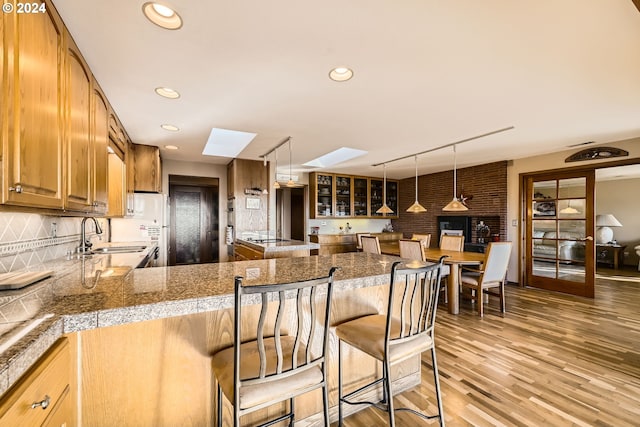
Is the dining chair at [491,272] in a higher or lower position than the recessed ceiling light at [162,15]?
lower

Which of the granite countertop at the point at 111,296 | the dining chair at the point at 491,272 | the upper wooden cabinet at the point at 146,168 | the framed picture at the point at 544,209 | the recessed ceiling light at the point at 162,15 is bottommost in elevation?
the dining chair at the point at 491,272

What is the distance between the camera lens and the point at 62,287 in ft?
4.17

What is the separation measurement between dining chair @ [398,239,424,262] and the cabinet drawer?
11.8ft

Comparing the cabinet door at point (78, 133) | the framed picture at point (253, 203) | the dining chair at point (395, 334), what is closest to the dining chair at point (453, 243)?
the framed picture at point (253, 203)

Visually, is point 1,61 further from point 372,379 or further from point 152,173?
point 152,173

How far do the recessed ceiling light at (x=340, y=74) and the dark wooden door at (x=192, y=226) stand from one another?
5207 millimetres

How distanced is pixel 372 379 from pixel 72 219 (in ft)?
9.60

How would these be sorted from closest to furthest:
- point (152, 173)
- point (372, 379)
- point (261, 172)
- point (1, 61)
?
point (1, 61) < point (372, 379) < point (152, 173) < point (261, 172)

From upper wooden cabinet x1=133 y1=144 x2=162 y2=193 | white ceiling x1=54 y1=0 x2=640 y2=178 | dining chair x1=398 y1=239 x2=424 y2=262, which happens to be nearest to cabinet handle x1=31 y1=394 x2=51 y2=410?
white ceiling x1=54 y1=0 x2=640 y2=178

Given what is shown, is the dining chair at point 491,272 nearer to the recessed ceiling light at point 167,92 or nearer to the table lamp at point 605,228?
the recessed ceiling light at point 167,92

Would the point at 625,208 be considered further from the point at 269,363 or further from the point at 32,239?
the point at 32,239

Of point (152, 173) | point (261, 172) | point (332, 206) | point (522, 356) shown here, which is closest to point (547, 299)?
point (522, 356)

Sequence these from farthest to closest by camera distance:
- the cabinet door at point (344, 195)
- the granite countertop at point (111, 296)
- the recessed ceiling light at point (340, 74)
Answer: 1. the cabinet door at point (344, 195)
2. the recessed ceiling light at point (340, 74)
3. the granite countertop at point (111, 296)

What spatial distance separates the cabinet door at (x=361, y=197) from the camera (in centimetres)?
680
